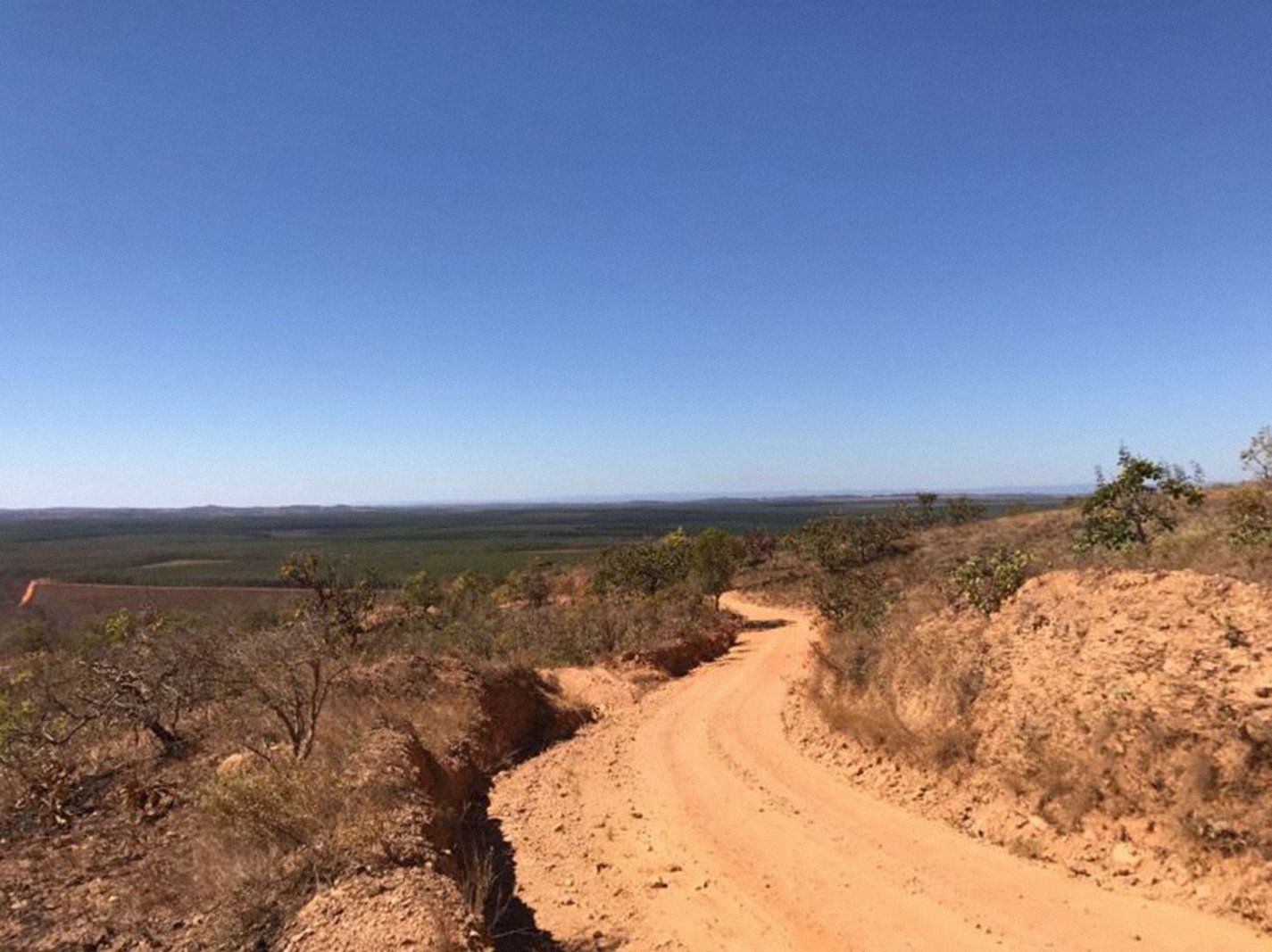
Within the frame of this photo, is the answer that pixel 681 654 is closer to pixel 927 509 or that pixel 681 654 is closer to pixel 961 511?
pixel 927 509

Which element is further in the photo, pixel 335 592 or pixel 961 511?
pixel 961 511

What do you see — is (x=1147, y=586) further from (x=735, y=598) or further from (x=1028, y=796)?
(x=735, y=598)

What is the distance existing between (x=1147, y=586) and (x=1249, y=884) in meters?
4.21

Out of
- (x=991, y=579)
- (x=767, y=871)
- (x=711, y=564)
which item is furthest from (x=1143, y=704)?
(x=711, y=564)

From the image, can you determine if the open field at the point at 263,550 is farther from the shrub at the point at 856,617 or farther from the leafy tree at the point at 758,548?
the shrub at the point at 856,617

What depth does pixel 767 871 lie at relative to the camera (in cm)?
923

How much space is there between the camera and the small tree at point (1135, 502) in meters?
22.6

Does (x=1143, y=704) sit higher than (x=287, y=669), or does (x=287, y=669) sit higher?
(x=287, y=669)

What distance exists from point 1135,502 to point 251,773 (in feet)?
81.0

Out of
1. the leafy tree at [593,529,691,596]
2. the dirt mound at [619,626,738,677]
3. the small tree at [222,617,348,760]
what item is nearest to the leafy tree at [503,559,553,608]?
the leafy tree at [593,529,691,596]

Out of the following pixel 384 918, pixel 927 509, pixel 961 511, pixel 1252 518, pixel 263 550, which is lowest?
pixel 263 550

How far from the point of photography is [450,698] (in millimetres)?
15328

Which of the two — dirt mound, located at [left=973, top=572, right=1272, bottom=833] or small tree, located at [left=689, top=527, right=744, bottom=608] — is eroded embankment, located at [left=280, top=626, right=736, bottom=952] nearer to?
dirt mound, located at [left=973, top=572, right=1272, bottom=833]

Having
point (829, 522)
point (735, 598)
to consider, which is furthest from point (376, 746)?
point (829, 522)
